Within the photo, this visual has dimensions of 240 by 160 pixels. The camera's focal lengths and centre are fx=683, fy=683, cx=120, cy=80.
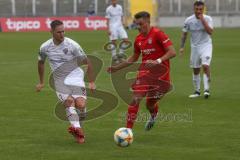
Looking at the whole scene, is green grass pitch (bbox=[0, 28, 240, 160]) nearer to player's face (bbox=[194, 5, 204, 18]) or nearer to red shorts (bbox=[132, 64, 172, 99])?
red shorts (bbox=[132, 64, 172, 99])

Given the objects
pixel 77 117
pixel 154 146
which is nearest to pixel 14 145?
pixel 77 117

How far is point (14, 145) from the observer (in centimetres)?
1188

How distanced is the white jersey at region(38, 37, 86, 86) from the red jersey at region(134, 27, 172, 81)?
3.57 ft

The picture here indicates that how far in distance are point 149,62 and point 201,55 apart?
6173mm

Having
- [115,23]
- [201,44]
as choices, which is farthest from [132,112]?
[115,23]

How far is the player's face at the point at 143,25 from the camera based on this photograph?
480 inches

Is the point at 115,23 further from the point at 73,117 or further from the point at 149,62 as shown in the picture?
the point at 73,117

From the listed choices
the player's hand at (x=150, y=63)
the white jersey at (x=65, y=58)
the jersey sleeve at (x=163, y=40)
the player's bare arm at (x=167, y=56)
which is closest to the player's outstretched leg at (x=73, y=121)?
the white jersey at (x=65, y=58)

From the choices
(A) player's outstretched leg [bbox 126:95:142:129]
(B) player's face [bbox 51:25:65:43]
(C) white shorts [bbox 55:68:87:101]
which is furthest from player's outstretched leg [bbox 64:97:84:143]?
(B) player's face [bbox 51:25:65:43]

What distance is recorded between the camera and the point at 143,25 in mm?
12289

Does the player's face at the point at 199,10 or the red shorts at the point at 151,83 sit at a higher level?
the player's face at the point at 199,10

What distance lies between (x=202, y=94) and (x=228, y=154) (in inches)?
316

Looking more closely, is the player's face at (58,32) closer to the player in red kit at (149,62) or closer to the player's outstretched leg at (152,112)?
the player in red kit at (149,62)

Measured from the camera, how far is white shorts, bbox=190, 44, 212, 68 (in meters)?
18.3
